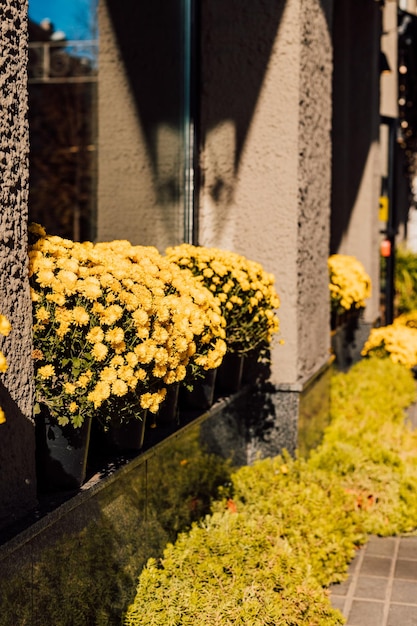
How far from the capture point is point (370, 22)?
8.88 metres

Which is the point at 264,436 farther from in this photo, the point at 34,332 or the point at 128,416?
the point at 34,332

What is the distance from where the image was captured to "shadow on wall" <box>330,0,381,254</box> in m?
8.72

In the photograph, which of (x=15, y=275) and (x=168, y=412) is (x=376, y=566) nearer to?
(x=168, y=412)

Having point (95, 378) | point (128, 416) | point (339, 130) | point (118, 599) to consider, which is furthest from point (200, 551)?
point (339, 130)

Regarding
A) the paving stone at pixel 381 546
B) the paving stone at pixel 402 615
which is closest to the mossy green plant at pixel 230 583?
the paving stone at pixel 402 615

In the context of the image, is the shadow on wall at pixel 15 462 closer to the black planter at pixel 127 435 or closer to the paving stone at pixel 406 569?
the black planter at pixel 127 435

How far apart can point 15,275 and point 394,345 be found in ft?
21.3

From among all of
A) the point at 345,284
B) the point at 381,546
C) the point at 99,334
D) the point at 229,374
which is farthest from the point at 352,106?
the point at 99,334

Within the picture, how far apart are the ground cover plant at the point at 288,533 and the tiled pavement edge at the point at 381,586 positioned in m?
0.07

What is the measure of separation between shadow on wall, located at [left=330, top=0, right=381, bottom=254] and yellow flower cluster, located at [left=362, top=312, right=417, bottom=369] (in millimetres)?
975

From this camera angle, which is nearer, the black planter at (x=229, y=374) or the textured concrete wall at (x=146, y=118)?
the black planter at (x=229, y=374)

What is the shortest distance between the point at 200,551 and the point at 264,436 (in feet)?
4.80

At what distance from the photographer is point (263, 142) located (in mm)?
4988

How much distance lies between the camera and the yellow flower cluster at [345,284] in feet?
24.0
